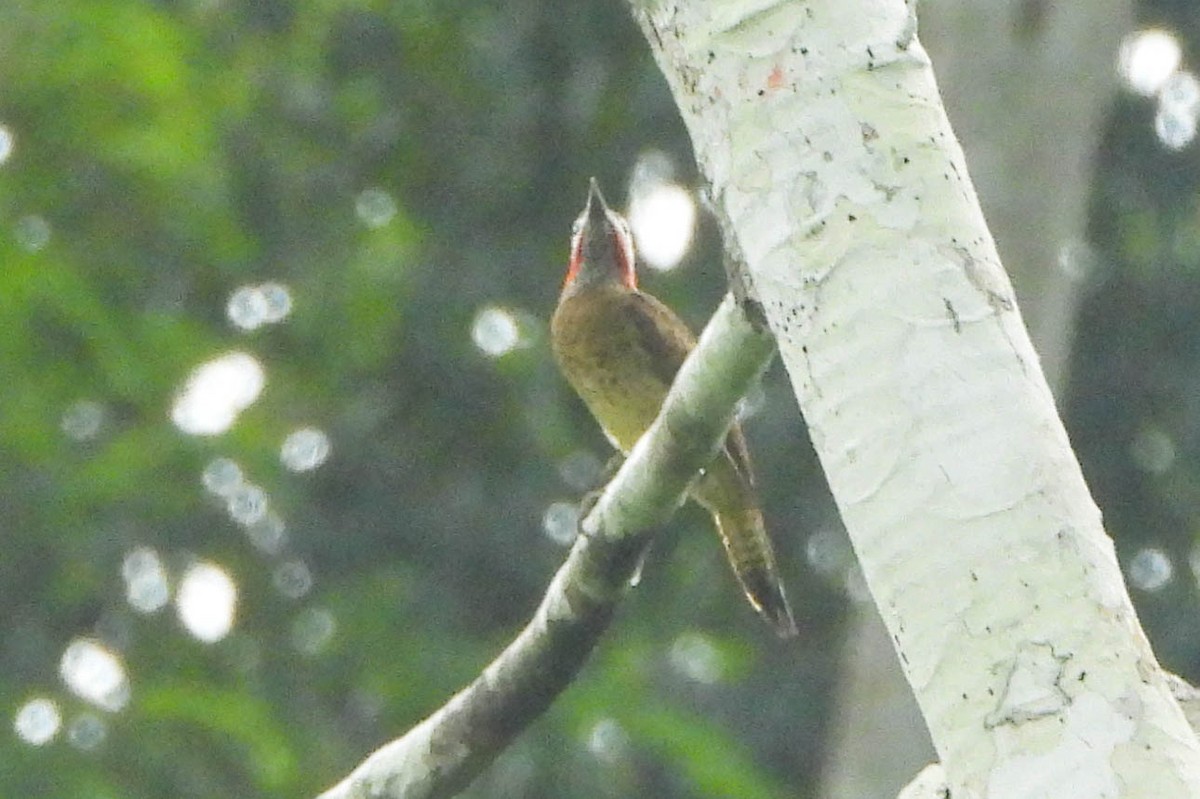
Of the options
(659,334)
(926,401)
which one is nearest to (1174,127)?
(659,334)

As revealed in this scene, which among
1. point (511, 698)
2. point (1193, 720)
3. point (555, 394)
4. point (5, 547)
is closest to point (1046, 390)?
point (1193, 720)

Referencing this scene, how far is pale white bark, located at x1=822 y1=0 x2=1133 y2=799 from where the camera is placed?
5.49 meters

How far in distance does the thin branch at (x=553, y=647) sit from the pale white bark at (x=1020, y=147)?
242 cm

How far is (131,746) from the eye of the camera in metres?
5.95

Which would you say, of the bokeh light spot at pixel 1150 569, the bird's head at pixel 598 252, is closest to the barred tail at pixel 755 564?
the bird's head at pixel 598 252

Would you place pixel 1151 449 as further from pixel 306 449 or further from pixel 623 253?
pixel 623 253

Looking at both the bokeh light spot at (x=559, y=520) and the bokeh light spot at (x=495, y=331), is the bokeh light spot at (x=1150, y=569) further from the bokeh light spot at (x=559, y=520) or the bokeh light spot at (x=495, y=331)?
Answer: the bokeh light spot at (x=495, y=331)

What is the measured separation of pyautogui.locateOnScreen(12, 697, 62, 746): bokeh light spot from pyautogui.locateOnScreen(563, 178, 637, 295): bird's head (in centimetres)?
192

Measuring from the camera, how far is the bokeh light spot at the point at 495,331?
302 inches

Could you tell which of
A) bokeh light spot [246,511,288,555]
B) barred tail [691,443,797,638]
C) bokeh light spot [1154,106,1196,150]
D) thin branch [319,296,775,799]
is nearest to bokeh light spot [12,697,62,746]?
bokeh light spot [246,511,288,555]

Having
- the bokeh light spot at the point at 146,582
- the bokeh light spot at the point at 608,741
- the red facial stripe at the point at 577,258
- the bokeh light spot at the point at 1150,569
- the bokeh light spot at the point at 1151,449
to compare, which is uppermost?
the red facial stripe at the point at 577,258

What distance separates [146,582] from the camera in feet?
23.3

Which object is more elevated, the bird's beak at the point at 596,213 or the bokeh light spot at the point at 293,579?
the bird's beak at the point at 596,213

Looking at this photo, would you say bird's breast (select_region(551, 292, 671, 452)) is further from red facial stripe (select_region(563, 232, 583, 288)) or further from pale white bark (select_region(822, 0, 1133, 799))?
pale white bark (select_region(822, 0, 1133, 799))
